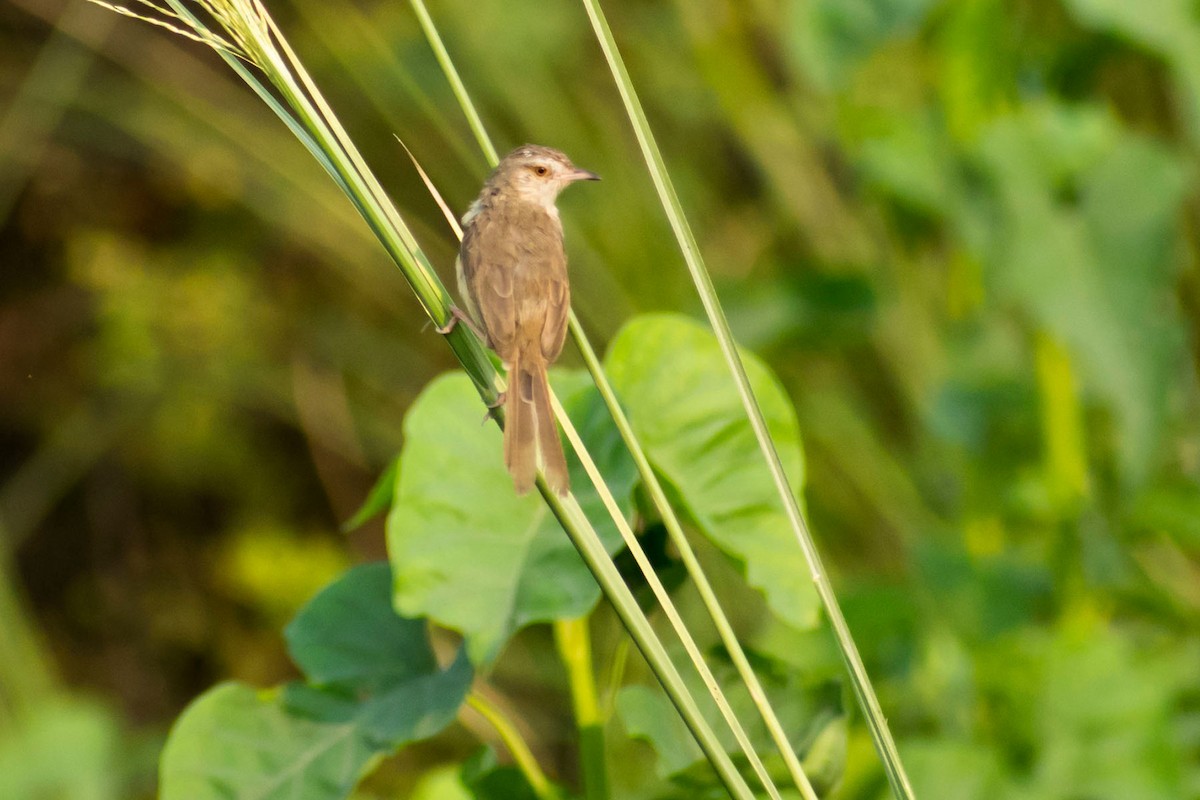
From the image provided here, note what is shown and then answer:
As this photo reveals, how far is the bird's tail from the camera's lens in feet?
4.18

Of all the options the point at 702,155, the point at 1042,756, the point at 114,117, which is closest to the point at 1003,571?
the point at 1042,756

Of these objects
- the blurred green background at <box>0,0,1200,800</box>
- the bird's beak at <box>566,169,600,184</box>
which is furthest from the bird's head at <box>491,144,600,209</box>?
the blurred green background at <box>0,0,1200,800</box>

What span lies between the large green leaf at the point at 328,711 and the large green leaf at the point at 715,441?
32 cm

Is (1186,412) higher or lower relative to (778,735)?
higher

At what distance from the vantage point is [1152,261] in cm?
252

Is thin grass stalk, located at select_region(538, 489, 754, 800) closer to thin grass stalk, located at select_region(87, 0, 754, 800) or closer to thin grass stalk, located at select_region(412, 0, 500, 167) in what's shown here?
thin grass stalk, located at select_region(87, 0, 754, 800)

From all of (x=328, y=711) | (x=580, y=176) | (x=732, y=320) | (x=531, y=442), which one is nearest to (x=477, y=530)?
(x=531, y=442)

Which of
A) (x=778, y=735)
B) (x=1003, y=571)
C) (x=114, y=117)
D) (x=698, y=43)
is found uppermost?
(x=698, y=43)

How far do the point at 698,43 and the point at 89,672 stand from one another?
3638 mm

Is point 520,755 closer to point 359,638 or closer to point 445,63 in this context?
point 359,638

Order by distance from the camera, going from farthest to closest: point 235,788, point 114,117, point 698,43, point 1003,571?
point 114,117 → point 698,43 → point 1003,571 → point 235,788

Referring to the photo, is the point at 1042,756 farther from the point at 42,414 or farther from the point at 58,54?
the point at 42,414

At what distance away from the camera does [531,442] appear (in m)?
1.28

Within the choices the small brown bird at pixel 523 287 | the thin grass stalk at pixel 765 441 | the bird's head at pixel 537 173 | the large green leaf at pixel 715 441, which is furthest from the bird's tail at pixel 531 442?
the bird's head at pixel 537 173
